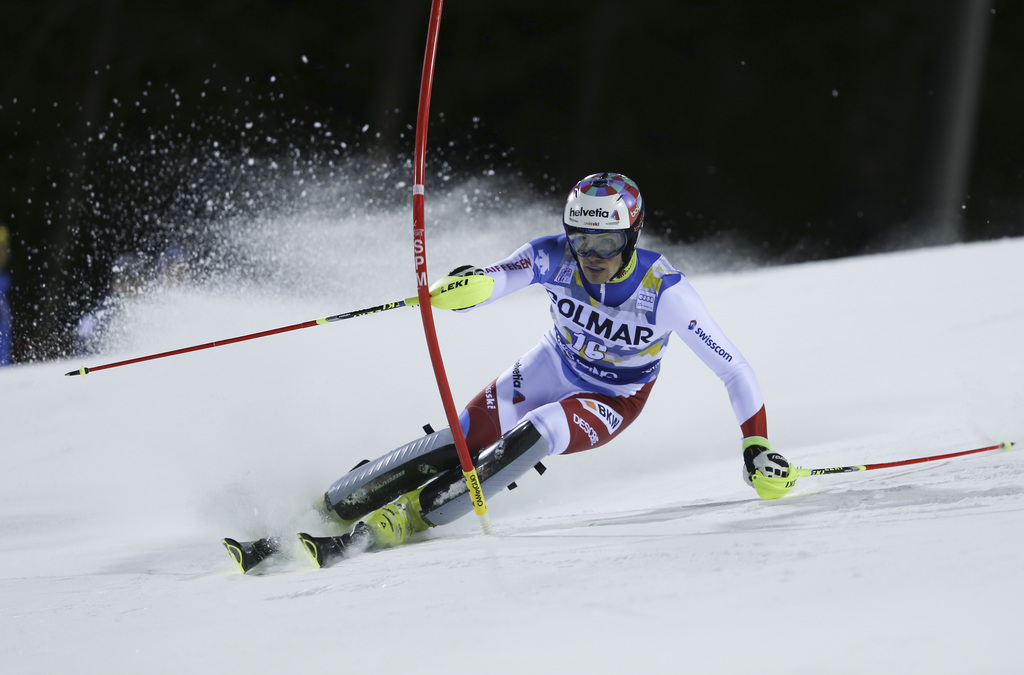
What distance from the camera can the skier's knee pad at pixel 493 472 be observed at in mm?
2732

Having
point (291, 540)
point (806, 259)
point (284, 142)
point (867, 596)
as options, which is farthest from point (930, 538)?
point (284, 142)

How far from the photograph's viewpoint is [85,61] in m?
9.98

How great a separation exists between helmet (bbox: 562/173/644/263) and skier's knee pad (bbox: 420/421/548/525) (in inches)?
25.0

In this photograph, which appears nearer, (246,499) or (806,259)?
(246,499)

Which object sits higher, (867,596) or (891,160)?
(891,160)

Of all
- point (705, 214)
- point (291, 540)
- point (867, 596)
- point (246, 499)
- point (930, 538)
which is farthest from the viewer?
point (705, 214)

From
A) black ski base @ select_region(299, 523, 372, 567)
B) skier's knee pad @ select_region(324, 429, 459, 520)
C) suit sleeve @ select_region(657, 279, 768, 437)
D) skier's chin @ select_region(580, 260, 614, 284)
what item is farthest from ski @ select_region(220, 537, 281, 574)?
suit sleeve @ select_region(657, 279, 768, 437)

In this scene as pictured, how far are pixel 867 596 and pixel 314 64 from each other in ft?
33.4

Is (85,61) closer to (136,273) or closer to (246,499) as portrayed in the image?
(136,273)

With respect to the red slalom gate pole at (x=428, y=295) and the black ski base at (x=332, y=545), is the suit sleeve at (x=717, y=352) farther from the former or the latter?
the black ski base at (x=332, y=545)

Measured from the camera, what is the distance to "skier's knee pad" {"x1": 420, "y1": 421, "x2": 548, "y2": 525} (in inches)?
108

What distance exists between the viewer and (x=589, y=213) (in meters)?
2.77

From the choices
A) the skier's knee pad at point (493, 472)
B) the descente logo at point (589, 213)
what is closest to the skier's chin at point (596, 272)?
the descente logo at point (589, 213)

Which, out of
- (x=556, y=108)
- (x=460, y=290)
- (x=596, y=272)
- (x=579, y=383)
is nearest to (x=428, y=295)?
(x=460, y=290)
